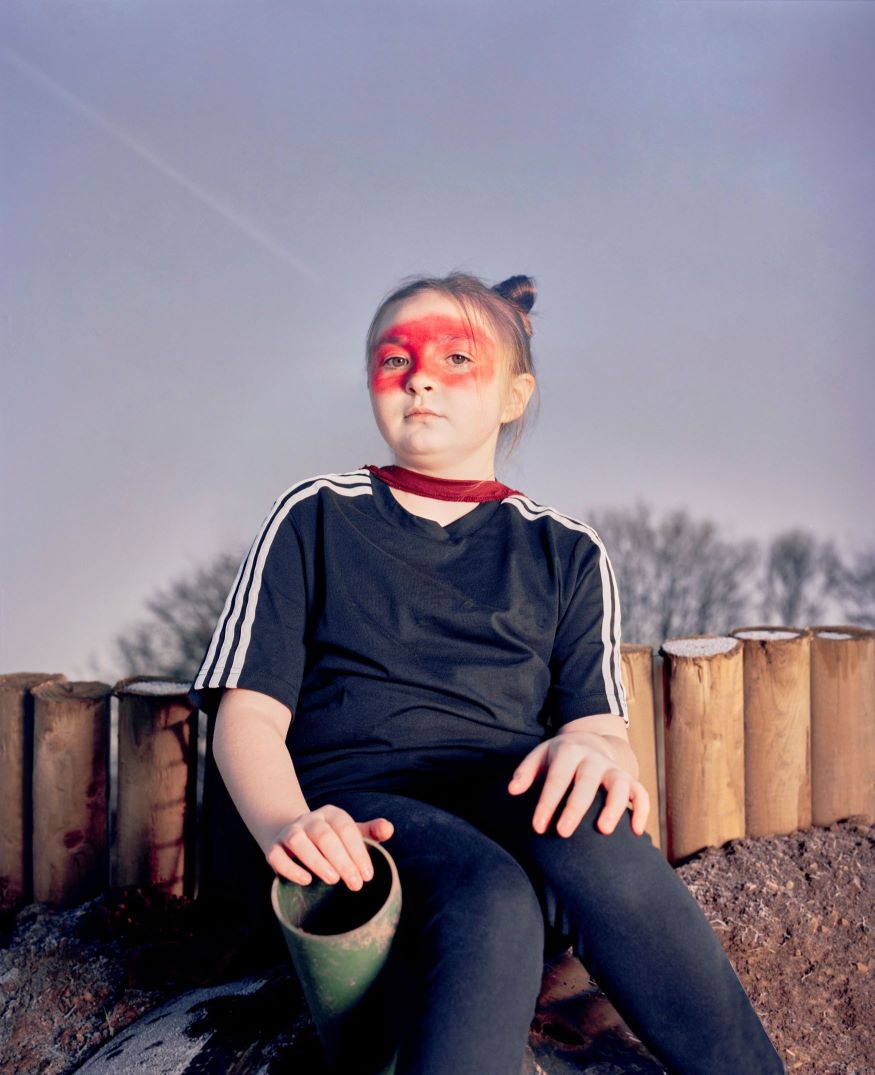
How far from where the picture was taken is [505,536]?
1.43 metres

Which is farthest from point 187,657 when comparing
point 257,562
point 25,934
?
point 257,562

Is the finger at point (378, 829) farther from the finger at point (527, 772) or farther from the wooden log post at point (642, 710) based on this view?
the wooden log post at point (642, 710)

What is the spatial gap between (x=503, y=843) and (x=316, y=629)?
1.31ft

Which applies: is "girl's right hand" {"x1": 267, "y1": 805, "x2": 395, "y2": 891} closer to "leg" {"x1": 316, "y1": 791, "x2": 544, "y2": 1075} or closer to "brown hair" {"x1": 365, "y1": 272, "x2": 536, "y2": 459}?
"leg" {"x1": 316, "y1": 791, "x2": 544, "y2": 1075}

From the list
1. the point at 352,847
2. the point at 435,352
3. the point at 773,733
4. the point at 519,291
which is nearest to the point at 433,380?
the point at 435,352

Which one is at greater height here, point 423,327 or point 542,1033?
point 423,327

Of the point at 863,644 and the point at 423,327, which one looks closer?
the point at 423,327

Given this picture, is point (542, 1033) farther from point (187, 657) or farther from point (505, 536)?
point (187, 657)

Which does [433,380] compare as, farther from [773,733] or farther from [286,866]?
[773,733]

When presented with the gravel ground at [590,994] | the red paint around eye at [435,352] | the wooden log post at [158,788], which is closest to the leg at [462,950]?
the gravel ground at [590,994]

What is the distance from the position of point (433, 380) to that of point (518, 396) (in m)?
0.20

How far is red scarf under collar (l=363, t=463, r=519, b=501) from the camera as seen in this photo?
4.74 ft

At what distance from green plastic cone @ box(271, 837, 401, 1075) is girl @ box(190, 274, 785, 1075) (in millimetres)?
30

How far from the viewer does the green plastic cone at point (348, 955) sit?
0.85 metres
